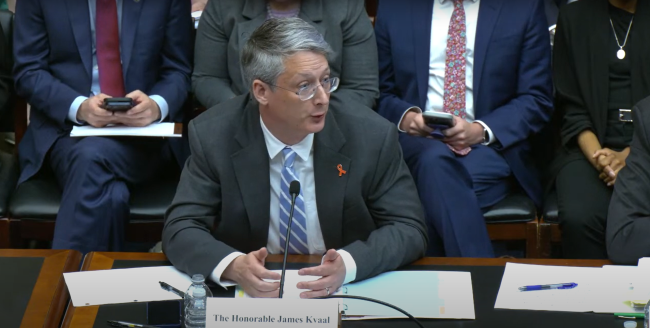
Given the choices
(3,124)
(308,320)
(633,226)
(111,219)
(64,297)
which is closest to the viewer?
(308,320)

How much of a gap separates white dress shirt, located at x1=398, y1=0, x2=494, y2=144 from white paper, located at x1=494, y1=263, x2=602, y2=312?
1307 mm

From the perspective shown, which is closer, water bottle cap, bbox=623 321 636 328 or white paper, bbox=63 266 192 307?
water bottle cap, bbox=623 321 636 328

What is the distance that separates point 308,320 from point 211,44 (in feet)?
6.19

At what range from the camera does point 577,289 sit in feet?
7.32

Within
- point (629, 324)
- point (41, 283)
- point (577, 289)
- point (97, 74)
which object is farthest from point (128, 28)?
point (629, 324)

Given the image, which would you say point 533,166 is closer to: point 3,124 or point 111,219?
point 111,219

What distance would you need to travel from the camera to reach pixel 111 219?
335 cm

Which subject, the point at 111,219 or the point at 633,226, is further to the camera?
the point at 111,219

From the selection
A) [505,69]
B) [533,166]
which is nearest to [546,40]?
[505,69]

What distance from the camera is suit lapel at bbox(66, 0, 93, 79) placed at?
140 inches

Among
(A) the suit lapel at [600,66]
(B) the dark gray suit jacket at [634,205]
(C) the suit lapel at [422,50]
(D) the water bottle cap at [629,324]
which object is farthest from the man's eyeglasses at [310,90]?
(A) the suit lapel at [600,66]

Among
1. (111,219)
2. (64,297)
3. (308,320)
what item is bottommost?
(111,219)

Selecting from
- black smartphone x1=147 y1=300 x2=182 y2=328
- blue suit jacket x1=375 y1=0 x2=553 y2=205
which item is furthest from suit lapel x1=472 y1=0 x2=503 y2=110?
black smartphone x1=147 y1=300 x2=182 y2=328

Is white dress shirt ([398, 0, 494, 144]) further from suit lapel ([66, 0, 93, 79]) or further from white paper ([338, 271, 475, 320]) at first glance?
white paper ([338, 271, 475, 320])
